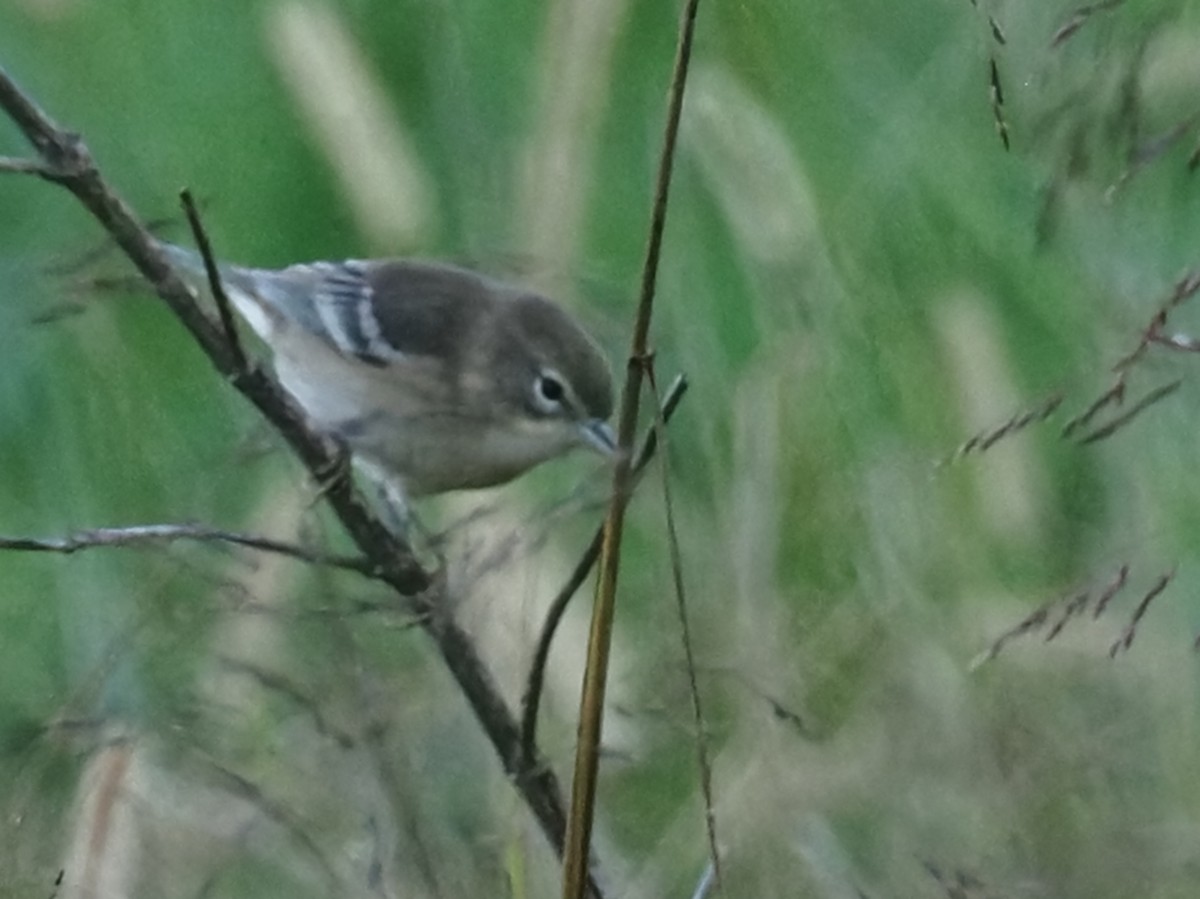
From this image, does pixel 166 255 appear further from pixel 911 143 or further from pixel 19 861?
pixel 911 143

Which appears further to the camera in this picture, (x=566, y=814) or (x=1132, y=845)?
(x=1132, y=845)

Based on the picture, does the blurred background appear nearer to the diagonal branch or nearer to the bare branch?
the diagonal branch

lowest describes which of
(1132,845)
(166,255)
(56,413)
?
(1132,845)

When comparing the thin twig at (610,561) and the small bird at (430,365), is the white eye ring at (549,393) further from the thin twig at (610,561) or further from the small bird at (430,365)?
the thin twig at (610,561)

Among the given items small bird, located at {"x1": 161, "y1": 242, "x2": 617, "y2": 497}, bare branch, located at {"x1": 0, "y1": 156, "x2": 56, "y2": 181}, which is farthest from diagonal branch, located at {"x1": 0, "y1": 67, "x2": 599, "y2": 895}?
small bird, located at {"x1": 161, "y1": 242, "x2": 617, "y2": 497}

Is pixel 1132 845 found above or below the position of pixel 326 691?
below

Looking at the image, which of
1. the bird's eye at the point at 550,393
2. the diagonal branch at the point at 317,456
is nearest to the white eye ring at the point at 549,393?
the bird's eye at the point at 550,393

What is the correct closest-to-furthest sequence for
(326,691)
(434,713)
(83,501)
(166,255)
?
(166,255) < (326,691) < (434,713) < (83,501)

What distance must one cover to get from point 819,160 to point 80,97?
515 millimetres

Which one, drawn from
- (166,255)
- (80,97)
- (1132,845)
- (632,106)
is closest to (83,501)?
(80,97)

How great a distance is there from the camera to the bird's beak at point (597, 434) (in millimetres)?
963

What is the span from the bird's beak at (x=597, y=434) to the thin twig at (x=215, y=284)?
440 mm

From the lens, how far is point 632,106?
1.07 metres

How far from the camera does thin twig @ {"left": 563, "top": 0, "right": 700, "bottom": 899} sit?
417 mm
